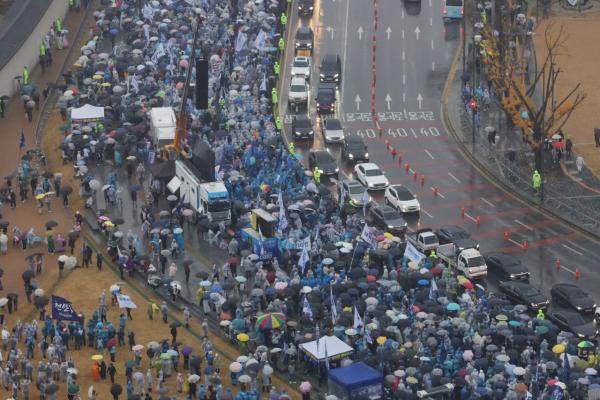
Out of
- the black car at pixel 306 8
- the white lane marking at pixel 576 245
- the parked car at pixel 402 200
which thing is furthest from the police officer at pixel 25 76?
the white lane marking at pixel 576 245

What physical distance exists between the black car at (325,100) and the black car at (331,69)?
137 inches

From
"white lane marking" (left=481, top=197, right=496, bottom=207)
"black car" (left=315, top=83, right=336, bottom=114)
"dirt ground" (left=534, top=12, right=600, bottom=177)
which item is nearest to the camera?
"white lane marking" (left=481, top=197, right=496, bottom=207)

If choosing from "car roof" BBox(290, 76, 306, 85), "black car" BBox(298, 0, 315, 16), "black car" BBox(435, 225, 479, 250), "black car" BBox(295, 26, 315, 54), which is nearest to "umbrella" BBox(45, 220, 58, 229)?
"black car" BBox(435, 225, 479, 250)

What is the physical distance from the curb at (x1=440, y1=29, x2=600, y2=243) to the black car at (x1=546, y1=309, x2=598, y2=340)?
43.8ft

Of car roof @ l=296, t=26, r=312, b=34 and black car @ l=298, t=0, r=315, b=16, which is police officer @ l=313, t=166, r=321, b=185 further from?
black car @ l=298, t=0, r=315, b=16

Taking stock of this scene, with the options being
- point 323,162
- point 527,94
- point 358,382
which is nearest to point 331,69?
point 527,94

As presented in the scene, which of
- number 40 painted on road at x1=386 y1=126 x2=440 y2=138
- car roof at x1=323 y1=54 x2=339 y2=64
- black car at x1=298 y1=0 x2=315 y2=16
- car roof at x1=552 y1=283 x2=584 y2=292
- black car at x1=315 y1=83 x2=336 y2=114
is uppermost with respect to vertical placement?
black car at x1=298 y1=0 x2=315 y2=16

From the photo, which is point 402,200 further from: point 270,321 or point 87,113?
point 87,113

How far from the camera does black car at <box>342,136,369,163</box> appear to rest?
10856cm

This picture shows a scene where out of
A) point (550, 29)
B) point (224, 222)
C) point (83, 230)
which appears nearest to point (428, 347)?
point (224, 222)

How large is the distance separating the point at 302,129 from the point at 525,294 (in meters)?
27.6

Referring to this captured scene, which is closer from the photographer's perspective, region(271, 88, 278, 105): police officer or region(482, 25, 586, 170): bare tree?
region(482, 25, 586, 170): bare tree

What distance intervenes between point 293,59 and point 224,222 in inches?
1215

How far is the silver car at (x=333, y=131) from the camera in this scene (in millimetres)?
111812
